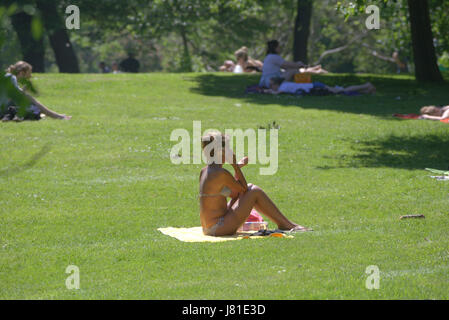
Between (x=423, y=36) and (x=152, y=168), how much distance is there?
514 inches

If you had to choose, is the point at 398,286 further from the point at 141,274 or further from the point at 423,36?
the point at 423,36

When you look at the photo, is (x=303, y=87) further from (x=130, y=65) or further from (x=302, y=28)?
(x=130, y=65)

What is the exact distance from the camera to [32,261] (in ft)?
25.7

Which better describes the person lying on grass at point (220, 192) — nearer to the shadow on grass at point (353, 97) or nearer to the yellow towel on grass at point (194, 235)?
the yellow towel on grass at point (194, 235)

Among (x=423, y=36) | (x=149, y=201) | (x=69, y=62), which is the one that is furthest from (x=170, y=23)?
(x=149, y=201)

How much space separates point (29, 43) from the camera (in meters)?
30.0

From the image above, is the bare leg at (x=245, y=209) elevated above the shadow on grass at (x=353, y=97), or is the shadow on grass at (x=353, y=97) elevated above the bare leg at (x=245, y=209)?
the shadow on grass at (x=353, y=97)

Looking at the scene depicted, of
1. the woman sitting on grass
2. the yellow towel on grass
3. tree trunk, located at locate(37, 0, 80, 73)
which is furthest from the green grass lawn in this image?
tree trunk, located at locate(37, 0, 80, 73)

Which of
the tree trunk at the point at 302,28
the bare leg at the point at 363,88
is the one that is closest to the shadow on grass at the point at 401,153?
the bare leg at the point at 363,88

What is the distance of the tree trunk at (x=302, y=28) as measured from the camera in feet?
96.9

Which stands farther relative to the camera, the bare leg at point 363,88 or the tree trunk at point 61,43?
the tree trunk at point 61,43

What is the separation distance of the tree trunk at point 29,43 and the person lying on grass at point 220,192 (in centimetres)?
1947

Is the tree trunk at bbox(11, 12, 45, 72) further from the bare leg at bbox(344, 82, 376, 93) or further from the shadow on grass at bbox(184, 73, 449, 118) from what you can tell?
the bare leg at bbox(344, 82, 376, 93)

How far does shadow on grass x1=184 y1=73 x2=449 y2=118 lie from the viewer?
20.7 metres
